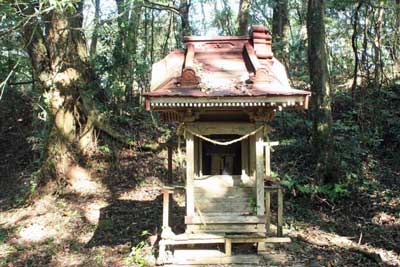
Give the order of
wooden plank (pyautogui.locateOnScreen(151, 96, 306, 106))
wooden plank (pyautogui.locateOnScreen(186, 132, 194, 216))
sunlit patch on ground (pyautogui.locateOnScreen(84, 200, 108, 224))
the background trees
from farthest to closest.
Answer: sunlit patch on ground (pyautogui.locateOnScreen(84, 200, 108, 224))
the background trees
wooden plank (pyautogui.locateOnScreen(186, 132, 194, 216))
wooden plank (pyautogui.locateOnScreen(151, 96, 306, 106))

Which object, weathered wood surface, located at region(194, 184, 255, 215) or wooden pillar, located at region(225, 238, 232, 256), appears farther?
weathered wood surface, located at region(194, 184, 255, 215)

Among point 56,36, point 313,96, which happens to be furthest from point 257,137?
point 56,36

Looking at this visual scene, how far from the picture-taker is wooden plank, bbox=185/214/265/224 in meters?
7.70

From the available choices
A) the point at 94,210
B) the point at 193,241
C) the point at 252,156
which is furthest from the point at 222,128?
the point at 94,210

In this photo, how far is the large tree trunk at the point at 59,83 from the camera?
11672mm

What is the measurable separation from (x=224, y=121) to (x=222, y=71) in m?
0.92

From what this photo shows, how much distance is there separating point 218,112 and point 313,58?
14.6 ft

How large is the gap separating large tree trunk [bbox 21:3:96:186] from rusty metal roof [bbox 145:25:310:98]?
15.1 ft

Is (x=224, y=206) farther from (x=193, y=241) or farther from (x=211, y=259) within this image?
(x=211, y=259)

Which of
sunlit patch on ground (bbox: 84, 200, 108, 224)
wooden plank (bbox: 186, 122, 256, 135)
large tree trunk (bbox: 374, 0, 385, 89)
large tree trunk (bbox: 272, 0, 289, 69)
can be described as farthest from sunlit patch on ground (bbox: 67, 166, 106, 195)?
large tree trunk (bbox: 374, 0, 385, 89)

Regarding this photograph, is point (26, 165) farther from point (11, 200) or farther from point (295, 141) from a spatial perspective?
point (295, 141)

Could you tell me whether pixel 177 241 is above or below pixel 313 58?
below

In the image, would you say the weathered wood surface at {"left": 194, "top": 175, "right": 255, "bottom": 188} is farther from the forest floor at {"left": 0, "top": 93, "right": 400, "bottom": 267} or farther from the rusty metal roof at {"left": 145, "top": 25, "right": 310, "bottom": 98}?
the rusty metal roof at {"left": 145, "top": 25, "right": 310, "bottom": 98}

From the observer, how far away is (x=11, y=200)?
39.5 feet
